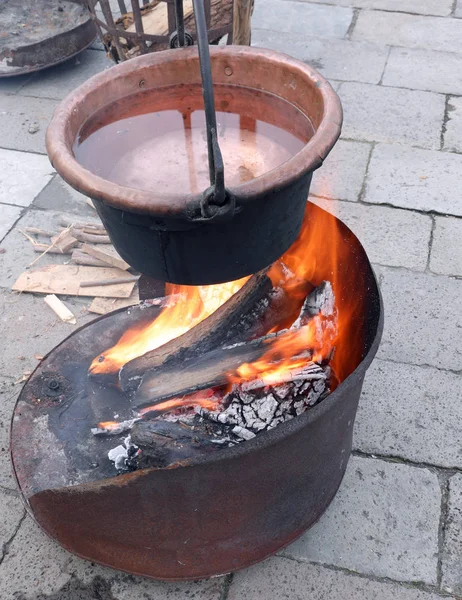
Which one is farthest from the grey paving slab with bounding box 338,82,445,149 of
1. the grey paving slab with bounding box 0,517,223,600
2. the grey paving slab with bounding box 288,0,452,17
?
the grey paving slab with bounding box 0,517,223,600

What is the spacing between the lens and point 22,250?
364cm

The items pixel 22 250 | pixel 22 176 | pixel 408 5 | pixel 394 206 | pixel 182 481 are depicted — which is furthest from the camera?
pixel 408 5

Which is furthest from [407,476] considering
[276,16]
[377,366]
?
[276,16]

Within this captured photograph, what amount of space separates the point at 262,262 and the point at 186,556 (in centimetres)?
114

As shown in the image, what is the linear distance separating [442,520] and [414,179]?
7.84 feet

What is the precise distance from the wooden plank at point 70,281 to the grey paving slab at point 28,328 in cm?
5

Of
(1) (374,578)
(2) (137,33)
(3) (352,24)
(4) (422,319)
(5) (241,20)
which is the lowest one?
(1) (374,578)

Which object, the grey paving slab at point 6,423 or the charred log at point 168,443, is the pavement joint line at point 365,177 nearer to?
the charred log at point 168,443

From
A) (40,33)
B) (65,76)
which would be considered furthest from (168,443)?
(40,33)

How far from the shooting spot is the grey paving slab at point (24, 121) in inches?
176

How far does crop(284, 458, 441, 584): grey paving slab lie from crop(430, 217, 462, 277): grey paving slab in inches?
52.3

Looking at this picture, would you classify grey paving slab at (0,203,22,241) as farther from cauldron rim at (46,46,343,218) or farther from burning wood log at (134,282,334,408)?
cauldron rim at (46,46,343,218)

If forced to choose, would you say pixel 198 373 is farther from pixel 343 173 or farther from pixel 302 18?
pixel 302 18

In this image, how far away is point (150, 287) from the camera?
2914 mm
